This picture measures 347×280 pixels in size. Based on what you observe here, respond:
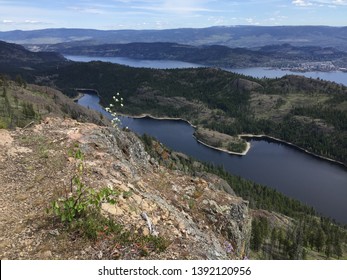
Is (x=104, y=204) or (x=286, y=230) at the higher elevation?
(x=104, y=204)

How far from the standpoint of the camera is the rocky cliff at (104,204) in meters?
17.6

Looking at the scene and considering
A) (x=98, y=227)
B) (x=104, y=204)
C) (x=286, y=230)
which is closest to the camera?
(x=98, y=227)

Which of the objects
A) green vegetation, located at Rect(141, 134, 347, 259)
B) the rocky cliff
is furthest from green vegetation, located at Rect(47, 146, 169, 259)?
green vegetation, located at Rect(141, 134, 347, 259)

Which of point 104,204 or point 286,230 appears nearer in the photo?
point 104,204

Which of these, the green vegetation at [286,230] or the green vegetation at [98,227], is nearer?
the green vegetation at [98,227]

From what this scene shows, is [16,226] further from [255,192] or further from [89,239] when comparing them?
[255,192]

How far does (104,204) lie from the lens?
20641 mm

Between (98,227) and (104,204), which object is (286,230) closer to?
(104,204)

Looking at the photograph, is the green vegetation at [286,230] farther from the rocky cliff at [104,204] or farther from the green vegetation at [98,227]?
the green vegetation at [98,227]

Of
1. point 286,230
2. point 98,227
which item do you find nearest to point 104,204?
point 98,227

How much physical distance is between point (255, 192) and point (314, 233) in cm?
4317

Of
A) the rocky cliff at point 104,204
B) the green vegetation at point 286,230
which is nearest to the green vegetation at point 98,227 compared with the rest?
the rocky cliff at point 104,204

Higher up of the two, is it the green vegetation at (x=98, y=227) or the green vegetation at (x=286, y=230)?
the green vegetation at (x=98, y=227)

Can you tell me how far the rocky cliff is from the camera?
17.6 metres
